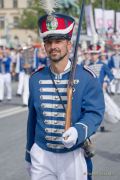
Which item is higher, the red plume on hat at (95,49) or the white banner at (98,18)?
the red plume on hat at (95,49)

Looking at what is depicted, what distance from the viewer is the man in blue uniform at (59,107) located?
4.37m

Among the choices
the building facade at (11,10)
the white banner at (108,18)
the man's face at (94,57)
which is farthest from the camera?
the building facade at (11,10)

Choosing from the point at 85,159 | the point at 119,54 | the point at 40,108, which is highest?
the point at 40,108

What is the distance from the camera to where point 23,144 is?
1014 cm

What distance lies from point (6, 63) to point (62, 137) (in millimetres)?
14955

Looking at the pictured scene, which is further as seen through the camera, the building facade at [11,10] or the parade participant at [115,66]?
the building facade at [11,10]

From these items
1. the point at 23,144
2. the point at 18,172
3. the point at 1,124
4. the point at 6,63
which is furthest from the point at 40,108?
the point at 6,63

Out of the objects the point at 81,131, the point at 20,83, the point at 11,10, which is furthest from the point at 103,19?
the point at 11,10

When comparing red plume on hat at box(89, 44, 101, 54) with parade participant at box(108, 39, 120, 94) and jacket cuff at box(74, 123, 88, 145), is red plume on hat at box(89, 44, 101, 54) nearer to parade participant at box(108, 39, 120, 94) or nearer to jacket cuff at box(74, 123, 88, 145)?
parade participant at box(108, 39, 120, 94)

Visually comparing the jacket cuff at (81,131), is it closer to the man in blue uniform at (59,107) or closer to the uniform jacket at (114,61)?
the man in blue uniform at (59,107)

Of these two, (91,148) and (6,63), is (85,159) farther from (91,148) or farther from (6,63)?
(6,63)

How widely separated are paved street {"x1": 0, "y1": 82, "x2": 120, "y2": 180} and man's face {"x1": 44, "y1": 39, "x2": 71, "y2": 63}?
1954 mm

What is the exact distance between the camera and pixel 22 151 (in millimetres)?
9516

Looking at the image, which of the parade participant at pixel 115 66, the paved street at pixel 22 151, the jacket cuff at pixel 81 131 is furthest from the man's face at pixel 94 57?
the parade participant at pixel 115 66
